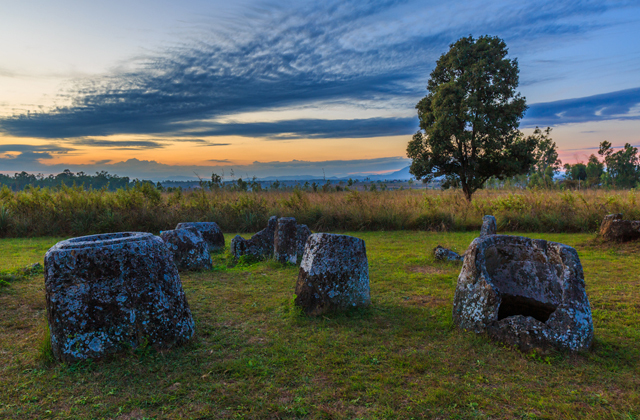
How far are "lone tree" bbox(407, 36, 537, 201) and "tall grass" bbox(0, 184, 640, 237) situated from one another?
5607 mm

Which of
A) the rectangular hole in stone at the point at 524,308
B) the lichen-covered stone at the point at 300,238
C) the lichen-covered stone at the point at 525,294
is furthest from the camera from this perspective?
the lichen-covered stone at the point at 300,238

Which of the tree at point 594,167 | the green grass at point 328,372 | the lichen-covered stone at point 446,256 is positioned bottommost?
the green grass at point 328,372

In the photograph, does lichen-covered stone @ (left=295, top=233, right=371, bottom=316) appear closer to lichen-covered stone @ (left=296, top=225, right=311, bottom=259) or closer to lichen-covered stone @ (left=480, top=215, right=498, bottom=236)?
lichen-covered stone @ (left=296, top=225, right=311, bottom=259)

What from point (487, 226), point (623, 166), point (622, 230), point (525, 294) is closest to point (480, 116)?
point (622, 230)

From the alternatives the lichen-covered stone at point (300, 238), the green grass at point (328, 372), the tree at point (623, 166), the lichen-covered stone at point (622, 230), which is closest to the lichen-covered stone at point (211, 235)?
the lichen-covered stone at point (300, 238)

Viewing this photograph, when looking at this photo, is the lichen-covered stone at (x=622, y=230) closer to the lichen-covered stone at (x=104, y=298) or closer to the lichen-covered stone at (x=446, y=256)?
the lichen-covered stone at (x=446, y=256)

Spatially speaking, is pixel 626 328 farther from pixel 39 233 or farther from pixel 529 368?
pixel 39 233

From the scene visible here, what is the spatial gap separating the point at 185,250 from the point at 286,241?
2148 mm

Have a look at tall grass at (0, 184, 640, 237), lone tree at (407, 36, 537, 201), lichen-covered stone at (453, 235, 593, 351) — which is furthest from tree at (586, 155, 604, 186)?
lichen-covered stone at (453, 235, 593, 351)

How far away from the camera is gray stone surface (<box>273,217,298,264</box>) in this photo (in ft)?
26.7

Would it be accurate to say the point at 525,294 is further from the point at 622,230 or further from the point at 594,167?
the point at 594,167

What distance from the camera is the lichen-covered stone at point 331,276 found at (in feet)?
16.0

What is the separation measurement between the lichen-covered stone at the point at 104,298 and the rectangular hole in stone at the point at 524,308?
4071 millimetres

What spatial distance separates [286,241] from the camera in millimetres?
8164
